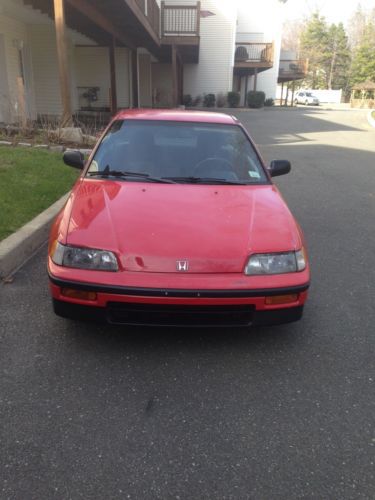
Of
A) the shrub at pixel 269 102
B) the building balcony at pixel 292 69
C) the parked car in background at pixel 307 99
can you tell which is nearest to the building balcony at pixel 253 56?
the shrub at pixel 269 102

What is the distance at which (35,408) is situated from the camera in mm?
2424

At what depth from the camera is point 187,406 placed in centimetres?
249

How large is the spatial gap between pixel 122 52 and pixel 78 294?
20.4 meters

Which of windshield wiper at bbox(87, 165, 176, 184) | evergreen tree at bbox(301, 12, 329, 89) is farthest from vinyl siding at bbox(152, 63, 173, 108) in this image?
evergreen tree at bbox(301, 12, 329, 89)

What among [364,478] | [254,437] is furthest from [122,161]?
[364,478]

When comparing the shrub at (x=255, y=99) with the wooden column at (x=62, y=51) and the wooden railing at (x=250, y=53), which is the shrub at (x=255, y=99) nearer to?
the wooden railing at (x=250, y=53)

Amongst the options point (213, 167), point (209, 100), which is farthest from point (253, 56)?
point (213, 167)

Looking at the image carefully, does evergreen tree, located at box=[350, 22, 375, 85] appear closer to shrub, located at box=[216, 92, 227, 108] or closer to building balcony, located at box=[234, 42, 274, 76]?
building balcony, located at box=[234, 42, 274, 76]

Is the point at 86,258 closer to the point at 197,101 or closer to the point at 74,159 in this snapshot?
the point at 74,159

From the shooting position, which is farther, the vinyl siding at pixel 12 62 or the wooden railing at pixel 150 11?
the wooden railing at pixel 150 11

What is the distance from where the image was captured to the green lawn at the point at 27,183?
16.3 ft

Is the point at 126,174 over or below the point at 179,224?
over

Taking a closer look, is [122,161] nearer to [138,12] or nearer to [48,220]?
[48,220]

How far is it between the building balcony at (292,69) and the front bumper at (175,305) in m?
42.2
